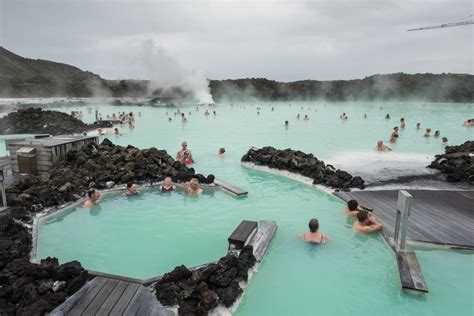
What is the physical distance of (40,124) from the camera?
23219 mm

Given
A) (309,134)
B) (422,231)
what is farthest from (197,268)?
(309,134)

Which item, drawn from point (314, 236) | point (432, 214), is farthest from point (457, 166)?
point (314, 236)

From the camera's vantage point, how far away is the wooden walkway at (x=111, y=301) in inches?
157

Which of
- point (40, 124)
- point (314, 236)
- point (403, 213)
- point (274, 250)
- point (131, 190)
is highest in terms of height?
point (40, 124)

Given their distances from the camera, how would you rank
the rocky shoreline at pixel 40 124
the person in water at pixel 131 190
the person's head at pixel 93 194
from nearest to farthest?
the person's head at pixel 93 194 → the person in water at pixel 131 190 → the rocky shoreline at pixel 40 124

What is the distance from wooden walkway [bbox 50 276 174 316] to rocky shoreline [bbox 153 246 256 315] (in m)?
0.20

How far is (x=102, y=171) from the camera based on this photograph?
34.0 feet

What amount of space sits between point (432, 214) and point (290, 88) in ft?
266

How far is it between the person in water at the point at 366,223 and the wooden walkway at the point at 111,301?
434 centimetres

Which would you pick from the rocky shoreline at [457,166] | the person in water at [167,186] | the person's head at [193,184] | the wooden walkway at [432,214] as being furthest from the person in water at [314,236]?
the rocky shoreline at [457,166]

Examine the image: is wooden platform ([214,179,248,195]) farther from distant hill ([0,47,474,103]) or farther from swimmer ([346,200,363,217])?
distant hill ([0,47,474,103])

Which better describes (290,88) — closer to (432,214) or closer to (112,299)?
(432,214)

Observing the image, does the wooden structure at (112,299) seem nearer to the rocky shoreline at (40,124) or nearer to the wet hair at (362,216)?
the wet hair at (362,216)

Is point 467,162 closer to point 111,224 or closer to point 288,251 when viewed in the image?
point 288,251
